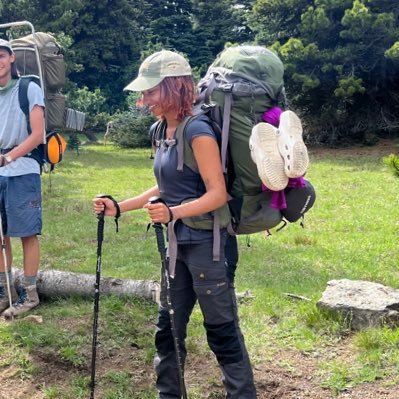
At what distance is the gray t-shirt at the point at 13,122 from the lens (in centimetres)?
503

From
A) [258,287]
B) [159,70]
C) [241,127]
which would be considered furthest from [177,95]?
[258,287]

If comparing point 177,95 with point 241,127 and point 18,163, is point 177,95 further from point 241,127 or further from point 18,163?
point 18,163

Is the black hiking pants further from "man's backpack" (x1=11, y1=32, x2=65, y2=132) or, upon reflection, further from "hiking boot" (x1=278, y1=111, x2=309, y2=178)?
"man's backpack" (x1=11, y1=32, x2=65, y2=132)

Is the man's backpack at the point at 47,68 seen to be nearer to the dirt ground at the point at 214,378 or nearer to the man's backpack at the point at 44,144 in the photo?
the man's backpack at the point at 44,144

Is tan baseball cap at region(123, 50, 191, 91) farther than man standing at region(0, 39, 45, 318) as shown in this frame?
No

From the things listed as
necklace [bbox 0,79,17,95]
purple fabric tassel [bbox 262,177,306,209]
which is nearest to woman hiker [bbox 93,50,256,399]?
purple fabric tassel [bbox 262,177,306,209]

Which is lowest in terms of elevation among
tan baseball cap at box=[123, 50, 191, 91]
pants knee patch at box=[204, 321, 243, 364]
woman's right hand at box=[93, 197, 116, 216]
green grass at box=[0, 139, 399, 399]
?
green grass at box=[0, 139, 399, 399]

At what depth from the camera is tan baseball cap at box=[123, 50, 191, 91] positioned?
123 inches

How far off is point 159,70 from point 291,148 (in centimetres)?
73

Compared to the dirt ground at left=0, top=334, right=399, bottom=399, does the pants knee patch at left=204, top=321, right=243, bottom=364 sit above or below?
above

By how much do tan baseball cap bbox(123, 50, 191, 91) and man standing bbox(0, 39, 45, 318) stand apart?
2049 mm

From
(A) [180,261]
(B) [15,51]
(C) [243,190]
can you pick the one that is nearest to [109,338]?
(A) [180,261]

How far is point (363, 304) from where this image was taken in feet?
16.3

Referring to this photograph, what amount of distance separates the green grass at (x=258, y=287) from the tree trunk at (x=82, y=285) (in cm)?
9
